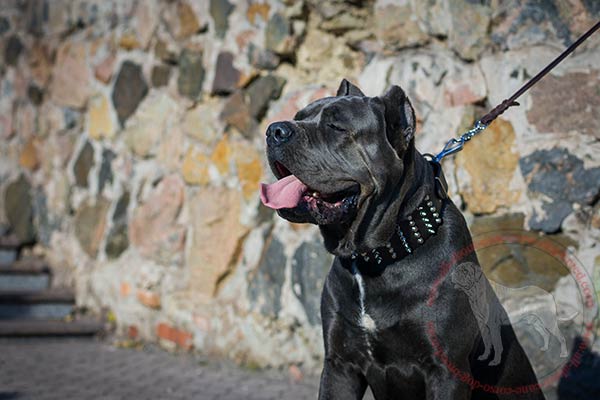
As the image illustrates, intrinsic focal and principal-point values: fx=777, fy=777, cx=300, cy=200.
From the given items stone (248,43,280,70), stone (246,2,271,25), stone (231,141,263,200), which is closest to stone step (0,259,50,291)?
stone (231,141,263,200)

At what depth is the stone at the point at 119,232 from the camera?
5.51m

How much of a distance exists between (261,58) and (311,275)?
1.32m

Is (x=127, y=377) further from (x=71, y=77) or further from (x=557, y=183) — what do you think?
(x=71, y=77)

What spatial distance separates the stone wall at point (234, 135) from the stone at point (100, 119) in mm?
16

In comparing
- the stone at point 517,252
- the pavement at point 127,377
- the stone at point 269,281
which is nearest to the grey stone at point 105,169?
the pavement at point 127,377

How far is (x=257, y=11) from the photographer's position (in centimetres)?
456

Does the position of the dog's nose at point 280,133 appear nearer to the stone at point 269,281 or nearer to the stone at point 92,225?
the stone at point 269,281

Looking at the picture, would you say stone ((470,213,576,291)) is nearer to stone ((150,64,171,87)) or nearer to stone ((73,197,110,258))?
stone ((150,64,171,87))

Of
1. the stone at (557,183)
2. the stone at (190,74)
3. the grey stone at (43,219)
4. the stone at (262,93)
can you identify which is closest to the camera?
the stone at (557,183)

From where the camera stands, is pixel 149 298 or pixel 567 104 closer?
pixel 567 104

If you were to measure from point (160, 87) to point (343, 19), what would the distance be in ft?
5.63

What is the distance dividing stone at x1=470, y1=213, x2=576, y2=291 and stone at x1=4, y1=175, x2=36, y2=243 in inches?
170

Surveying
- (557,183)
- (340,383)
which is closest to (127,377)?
(340,383)

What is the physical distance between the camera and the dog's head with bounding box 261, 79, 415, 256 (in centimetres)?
244
